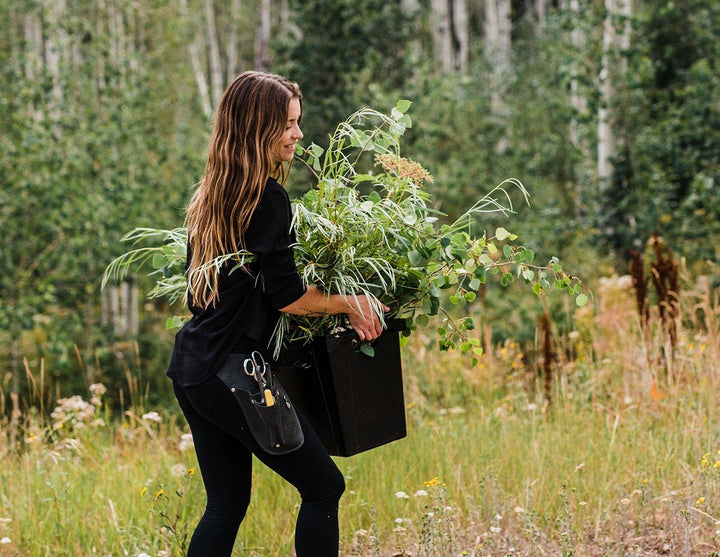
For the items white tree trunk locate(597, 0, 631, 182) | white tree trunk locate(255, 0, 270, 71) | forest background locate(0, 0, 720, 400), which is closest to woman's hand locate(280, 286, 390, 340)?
forest background locate(0, 0, 720, 400)

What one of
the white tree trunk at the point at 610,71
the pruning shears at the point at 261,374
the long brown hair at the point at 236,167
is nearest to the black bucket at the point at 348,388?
the pruning shears at the point at 261,374

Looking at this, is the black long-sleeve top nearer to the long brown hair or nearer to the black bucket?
the long brown hair

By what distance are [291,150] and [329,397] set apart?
730 mm

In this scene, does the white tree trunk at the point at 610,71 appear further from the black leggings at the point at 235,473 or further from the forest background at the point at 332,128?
the black leggings at the point at 235,473

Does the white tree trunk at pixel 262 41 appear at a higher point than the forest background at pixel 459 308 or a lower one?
higher

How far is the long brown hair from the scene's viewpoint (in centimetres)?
223

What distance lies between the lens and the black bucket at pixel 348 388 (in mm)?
2352

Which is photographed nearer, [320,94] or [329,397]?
[329,397]

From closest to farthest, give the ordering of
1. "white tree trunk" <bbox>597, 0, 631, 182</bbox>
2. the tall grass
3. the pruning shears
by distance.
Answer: the pruning shears, the tall grass, "white tree trunk" <bbox>597, 0, 631, 182</bbox>

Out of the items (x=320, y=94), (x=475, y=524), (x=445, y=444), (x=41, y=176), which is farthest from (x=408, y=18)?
(x=475, y=524)

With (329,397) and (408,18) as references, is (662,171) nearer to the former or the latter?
(408,18)

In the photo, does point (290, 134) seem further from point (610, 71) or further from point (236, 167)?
point (610, 71)

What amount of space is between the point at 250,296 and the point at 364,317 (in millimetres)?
329

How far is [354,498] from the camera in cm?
356
